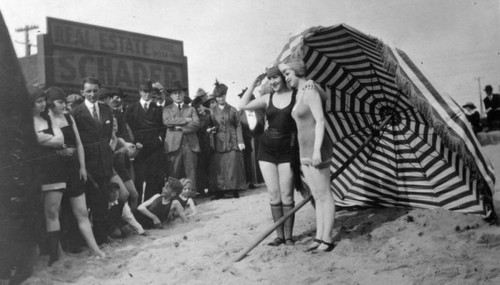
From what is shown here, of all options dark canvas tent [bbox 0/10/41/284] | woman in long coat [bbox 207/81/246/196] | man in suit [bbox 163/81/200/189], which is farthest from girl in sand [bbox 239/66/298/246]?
woman in long coat [bbox 207/81/246/196]

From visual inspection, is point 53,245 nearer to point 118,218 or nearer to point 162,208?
point 118,218

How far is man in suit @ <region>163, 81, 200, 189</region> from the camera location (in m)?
A: 6.41

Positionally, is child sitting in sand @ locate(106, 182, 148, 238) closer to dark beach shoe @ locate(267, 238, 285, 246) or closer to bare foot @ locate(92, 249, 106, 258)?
bare foot @ locate(92, 249, 106, 258)

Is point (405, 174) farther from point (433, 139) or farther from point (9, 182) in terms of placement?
point (9, 182)

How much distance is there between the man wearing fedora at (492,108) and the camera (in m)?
6.68

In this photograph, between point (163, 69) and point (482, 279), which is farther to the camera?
point (163, 69)

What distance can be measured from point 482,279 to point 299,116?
5.78 feet

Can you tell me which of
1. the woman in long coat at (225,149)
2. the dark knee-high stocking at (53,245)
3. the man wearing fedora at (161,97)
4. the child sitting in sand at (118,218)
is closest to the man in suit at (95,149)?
the child sitting in sand at (118,218)

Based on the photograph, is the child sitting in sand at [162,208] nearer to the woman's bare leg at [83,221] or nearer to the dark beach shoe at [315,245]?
the woman's bare leg at [83,221]

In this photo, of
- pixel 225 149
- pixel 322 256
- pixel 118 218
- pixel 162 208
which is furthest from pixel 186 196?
pixel 322 256

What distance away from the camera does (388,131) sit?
4.70 metres

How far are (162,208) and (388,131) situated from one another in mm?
2579

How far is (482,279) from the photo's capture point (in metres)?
3.23

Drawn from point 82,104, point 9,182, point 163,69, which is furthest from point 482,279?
point 163,69
